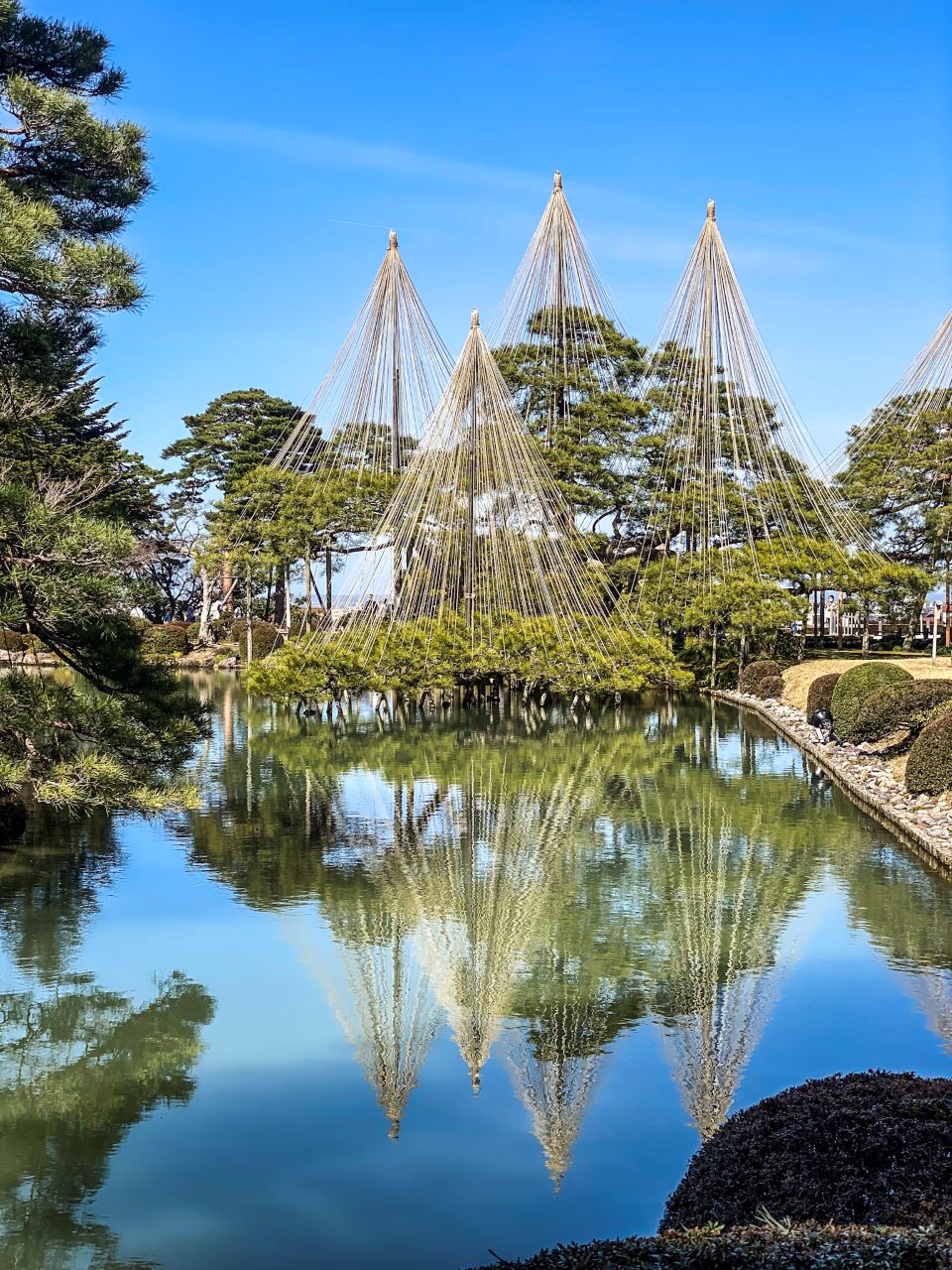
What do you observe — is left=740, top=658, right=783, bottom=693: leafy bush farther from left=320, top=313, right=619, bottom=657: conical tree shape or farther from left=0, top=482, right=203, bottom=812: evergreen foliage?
left=0, top=482, right=203, bottom=812: evergreen foliage

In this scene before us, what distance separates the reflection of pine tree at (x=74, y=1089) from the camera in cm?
428

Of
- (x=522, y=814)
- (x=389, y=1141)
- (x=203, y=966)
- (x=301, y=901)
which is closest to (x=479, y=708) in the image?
(x=522, y=814)

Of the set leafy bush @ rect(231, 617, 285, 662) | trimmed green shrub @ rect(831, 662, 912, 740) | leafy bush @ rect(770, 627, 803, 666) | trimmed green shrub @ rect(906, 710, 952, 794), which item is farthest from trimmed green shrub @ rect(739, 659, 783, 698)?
leafy bush @ rect(231, 617, 285, 662)

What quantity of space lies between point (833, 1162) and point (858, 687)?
12982mm

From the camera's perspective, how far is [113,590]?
254 inches

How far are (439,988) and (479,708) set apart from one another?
17.1 meters

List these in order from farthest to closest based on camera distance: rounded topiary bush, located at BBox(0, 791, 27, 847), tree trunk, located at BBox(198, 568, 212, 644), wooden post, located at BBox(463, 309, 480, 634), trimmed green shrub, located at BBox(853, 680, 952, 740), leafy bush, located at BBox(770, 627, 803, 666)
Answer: tree trunk, located at BBox(198, 568, 212, 644) → leafy bush, located at BBox(770, 627, 803, 666) → wooden post, located at BBox(463, 309, 480, 634) → trimmed green shrub, located at BBox(853, 680, 952, 740) → rounded topiary bush, located at BBox(0, 791, 27, 847)

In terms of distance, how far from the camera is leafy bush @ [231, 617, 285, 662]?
117 ft

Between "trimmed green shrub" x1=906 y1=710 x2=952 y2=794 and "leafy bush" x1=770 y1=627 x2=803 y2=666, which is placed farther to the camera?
"leafy bush" x1=770 y1=627 x2=803 y2=666

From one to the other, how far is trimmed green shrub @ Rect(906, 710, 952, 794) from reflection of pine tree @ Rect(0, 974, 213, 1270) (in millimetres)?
7046

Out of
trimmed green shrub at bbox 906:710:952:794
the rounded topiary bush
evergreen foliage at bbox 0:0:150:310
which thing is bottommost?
the rounded topiary bush

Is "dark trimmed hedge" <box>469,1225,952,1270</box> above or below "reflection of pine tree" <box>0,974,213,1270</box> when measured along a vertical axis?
above

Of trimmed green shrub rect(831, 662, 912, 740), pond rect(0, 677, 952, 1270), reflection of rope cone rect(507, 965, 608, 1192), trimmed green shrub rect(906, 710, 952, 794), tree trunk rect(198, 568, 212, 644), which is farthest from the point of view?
tree trunk rect(198, 568, 212, 644)

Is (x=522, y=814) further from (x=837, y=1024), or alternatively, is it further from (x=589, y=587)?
(x=589, y=587)
